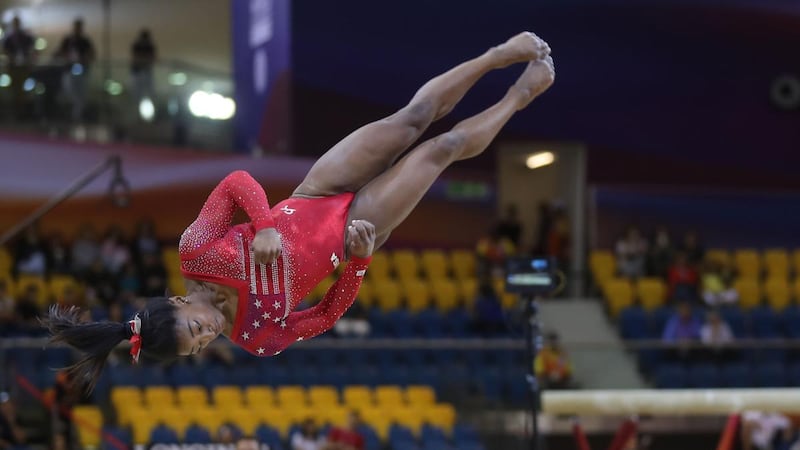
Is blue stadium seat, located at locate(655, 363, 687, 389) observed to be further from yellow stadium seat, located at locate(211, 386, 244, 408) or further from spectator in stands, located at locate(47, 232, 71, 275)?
spectator in stands, located at locate(47, 232, 71, 275)

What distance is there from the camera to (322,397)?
11.0 metres

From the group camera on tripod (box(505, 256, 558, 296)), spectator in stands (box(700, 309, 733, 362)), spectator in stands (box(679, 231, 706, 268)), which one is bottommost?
spectator in stands (box(700, 309, 733, 362))

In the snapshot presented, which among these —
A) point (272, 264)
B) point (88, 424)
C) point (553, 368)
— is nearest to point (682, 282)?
point (553, 368)

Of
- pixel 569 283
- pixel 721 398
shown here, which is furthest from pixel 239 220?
pixel 721 398

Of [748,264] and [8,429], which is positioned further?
[748,264]

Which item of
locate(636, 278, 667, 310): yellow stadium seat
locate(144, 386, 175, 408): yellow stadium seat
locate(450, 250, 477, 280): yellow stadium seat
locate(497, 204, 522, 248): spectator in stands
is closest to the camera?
locate(144, 386, 175, 408): yellow stadium seat

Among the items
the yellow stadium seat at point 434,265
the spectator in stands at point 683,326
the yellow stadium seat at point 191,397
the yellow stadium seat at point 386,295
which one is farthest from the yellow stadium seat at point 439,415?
the yellow stadium seat at point 434,265

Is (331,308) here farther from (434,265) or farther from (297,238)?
(434,265)

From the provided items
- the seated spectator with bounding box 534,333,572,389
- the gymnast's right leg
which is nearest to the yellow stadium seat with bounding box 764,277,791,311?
the seated spectator with bounding box 534,333,572,389

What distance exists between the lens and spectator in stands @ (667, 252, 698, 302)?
14.1 meters

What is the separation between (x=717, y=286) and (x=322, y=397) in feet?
17.7

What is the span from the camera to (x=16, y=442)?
32.2ft

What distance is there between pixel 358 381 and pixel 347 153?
6605mm

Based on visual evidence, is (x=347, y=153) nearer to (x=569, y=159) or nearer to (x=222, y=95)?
(x=222, y=95)
